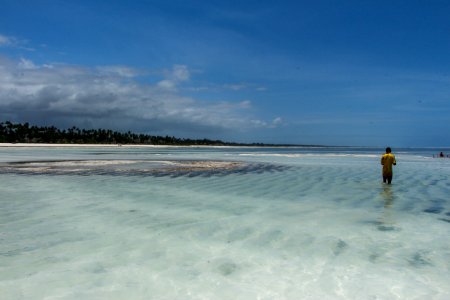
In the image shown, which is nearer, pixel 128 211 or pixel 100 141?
pixel 128 211

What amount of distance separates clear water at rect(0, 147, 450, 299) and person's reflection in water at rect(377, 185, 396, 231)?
28mm

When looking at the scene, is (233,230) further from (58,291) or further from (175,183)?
(175,183)

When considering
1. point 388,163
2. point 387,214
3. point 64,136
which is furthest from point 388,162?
point 64,136

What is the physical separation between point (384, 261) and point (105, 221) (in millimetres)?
6234

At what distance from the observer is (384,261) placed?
639 cm

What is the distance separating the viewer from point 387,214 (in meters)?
10.5

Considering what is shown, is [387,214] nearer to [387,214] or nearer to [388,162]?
[387,214]

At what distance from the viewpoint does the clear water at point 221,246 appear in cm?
524

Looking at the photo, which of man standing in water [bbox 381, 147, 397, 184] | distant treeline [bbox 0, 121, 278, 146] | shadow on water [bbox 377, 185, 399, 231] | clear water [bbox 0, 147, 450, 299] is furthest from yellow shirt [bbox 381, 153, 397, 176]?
distant treeline [bbox 0, 121, 278, 146]

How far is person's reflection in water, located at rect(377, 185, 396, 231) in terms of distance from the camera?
8914mm

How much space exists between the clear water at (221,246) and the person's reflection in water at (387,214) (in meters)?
0.03

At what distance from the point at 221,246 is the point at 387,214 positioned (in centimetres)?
558

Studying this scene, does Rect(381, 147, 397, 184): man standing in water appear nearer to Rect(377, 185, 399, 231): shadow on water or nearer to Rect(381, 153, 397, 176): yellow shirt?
Rect(381, 153, 397, 176): yellow shirt

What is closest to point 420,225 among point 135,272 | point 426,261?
point 426,261
